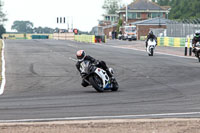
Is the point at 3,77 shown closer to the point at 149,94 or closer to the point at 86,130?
the point at 149,94

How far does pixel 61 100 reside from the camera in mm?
12305

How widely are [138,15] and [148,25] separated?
70.2 feet

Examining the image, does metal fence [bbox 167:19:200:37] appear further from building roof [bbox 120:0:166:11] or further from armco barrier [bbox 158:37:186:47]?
building roof [bbox 120:0:166:11]

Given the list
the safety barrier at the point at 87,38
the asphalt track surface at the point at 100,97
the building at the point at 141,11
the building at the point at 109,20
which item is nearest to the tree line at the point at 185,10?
the building at the point at 141,11

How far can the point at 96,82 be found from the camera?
1456cm

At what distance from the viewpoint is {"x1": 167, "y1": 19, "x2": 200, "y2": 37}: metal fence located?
5744 cm

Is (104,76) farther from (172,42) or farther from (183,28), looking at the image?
(183,28)

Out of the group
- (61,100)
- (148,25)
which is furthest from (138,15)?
(61,100)

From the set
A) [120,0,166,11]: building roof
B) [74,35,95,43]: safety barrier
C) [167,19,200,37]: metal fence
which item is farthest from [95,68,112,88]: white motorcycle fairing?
[120,0,166,11]: building roof

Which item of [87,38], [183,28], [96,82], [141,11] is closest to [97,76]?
[96,82]

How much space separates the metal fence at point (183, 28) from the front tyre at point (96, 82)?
4164 cm

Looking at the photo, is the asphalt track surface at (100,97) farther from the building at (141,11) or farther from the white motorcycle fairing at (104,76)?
the building at (141,11)

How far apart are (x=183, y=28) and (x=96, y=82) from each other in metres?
48.4

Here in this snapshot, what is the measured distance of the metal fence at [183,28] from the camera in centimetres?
5744
